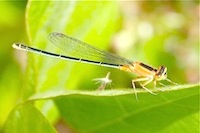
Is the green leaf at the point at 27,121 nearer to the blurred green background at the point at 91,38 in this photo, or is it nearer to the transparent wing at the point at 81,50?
the blurred green background at the point at 91,38

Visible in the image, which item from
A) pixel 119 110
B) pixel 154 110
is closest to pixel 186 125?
pixel 154 110

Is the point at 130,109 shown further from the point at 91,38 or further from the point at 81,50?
the point at 81,50

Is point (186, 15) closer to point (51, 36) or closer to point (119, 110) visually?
point (51, 36)

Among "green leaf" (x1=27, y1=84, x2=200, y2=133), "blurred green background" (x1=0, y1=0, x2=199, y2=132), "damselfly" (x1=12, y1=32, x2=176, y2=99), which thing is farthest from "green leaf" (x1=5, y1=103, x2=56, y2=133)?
"damselfly" (x1=12, y1=32, x2=176, y2=99)

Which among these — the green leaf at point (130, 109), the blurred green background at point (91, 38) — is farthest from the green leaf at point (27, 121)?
the blurred green background at point (91, 38)

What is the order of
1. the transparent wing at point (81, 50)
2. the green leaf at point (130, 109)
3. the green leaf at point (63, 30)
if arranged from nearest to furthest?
the green leaf at point (130, 109) < the green leaf at point (63, 30) < the transparent wing at point (81, 50)

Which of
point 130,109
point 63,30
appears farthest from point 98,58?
point 130,109

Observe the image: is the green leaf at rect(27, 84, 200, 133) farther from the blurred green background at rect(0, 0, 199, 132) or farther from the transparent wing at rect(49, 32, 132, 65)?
the transparent wing at rect(49, 32, 132, 65)
